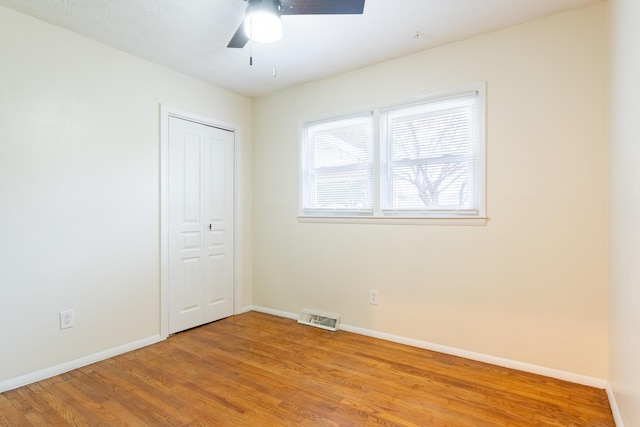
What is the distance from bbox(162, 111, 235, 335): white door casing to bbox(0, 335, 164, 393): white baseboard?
11.1 inches

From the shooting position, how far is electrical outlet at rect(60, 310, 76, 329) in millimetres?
2451

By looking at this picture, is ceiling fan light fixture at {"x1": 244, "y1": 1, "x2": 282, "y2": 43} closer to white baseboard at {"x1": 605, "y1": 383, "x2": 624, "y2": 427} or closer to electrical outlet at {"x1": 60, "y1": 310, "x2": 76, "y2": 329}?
electrical outlet at {"x1": 60, "y1": 310, "x2": 76, "y2": 329}

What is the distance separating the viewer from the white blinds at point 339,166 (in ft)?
10.5

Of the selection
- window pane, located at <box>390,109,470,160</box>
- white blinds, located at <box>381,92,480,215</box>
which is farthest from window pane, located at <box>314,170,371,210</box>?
window pane, located at <box>390,109,470,160</box>

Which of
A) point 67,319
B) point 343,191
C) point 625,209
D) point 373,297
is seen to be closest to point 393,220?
point 343,191

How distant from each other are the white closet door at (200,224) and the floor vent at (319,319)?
91cm

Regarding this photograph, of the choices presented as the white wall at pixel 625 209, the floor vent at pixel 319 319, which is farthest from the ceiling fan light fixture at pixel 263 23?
the floor vent at pixel 319 319

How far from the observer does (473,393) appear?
6.89ft

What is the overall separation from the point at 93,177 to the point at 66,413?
1.65 metres

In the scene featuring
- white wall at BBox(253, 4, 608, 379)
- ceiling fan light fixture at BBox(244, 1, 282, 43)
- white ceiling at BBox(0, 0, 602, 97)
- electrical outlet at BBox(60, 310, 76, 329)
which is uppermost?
white ceiling at BBox(0, 0, 602, 97)

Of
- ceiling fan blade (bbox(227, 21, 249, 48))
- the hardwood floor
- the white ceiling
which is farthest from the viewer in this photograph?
the white ceiling

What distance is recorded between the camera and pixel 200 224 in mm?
3469

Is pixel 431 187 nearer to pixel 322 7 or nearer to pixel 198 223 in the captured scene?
pixel 322 7

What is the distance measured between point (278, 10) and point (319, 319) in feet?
9.05
